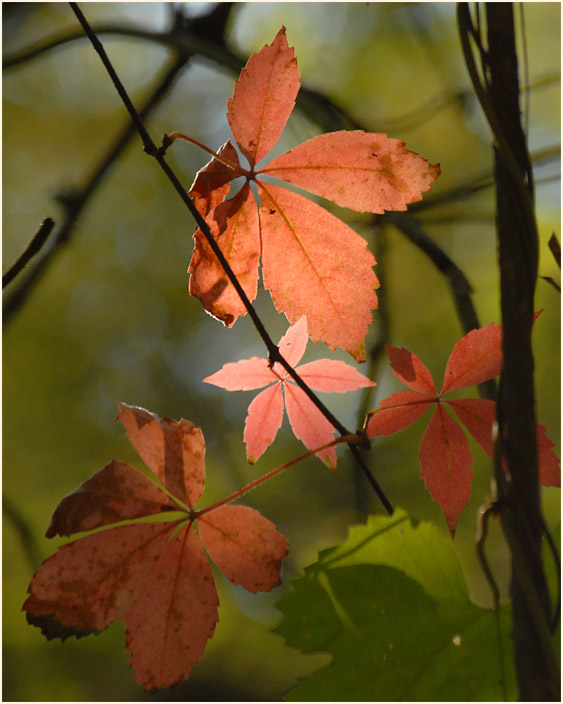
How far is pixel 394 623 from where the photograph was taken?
1.74 ft

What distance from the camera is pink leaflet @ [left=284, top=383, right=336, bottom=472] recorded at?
65cm

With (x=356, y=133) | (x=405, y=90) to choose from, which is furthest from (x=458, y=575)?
(x=405, y=90)

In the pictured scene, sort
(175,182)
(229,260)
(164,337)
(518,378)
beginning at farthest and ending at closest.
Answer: (164,337), (229,260), (175,182), (518,378)

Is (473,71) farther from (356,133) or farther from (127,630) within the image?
(127,630)

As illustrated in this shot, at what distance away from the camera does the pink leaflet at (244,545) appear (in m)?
0.53

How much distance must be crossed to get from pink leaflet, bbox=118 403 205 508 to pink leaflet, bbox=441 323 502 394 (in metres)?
0.27

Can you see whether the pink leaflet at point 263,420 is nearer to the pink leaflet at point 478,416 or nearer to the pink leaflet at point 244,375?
the pink leaflet at point 244,375

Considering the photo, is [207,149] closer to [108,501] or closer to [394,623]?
[108,501]

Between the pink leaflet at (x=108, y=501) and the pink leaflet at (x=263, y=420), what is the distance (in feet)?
0.43

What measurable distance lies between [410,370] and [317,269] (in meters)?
0.15

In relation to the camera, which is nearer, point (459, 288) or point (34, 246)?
point (34, 246)

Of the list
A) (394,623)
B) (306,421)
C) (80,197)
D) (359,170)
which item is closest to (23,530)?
(80,197)

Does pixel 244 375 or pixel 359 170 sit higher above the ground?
pixel 359 170

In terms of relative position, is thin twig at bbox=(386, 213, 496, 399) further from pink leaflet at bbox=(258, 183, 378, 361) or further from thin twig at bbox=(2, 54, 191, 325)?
thin twig at bbox=(2, 54, 191, 325)
